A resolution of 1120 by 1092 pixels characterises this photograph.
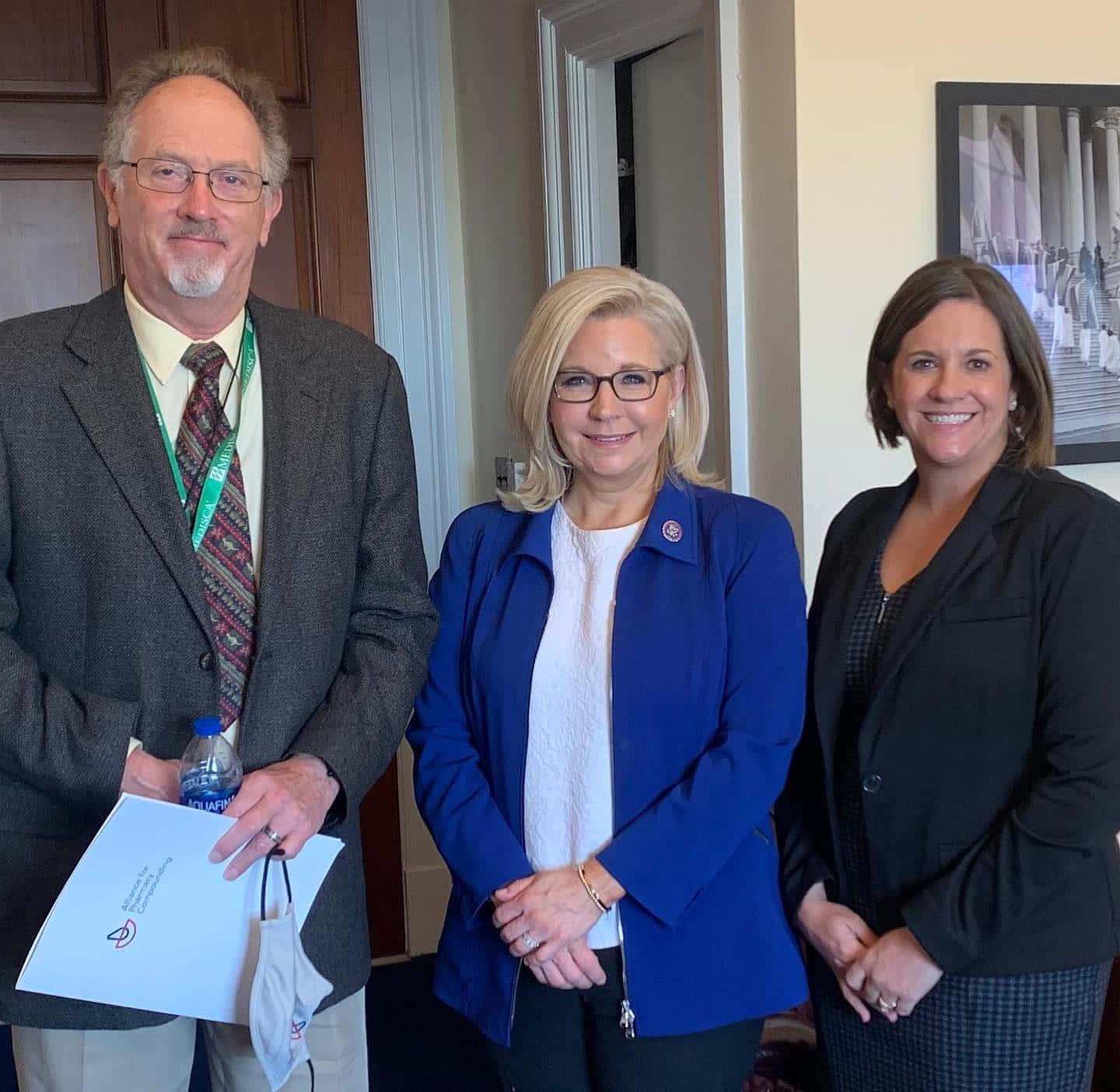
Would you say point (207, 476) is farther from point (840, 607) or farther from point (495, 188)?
point (495, 188)

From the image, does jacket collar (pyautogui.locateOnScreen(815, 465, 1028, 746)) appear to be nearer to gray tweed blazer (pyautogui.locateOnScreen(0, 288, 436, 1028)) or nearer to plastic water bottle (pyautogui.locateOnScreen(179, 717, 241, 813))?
gray tweed blazer (pyautogui.locateOnScreen(0, 288, 436, 1028))

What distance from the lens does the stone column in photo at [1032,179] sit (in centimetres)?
245

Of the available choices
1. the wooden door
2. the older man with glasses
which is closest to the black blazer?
the older man with glasses

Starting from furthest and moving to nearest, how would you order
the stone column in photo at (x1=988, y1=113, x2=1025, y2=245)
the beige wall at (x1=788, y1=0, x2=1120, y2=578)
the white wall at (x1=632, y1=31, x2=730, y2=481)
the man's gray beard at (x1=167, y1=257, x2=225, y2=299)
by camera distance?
the white wall at (x1=632, y1=31, x2=730, y2=481) < the stone column in photo at (x1=988, y1=113, x2=1025, y2=245) < the beige wall at (x1=788, y1=0, x2=1120, y2=578) < the man's gray beard at (x1=167, y1=257, x2=225, y2=299)

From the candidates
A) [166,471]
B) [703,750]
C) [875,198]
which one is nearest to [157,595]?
[166,471]

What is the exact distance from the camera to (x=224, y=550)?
1487 mm

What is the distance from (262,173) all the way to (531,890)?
92 centimetres

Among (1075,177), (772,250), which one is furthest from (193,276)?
(1075,177)

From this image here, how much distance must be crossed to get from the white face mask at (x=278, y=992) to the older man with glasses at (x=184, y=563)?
0.25 ft

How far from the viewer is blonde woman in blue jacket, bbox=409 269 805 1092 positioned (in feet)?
4.86

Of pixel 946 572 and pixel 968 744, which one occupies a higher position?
pixel 946 572

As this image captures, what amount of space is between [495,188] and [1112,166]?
4.73 ft

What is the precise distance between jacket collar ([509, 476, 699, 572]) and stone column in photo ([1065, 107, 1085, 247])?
4.28ft

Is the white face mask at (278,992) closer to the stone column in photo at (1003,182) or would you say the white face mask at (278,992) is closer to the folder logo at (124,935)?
the folder logo at (124,935)
